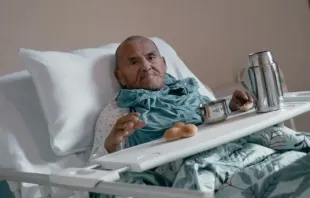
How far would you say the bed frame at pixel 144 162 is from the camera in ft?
2.82

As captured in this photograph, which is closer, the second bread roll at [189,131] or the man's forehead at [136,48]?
the second bread roll at [189,131]

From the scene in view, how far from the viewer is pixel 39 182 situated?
108cm

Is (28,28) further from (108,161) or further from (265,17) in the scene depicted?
(265,17)

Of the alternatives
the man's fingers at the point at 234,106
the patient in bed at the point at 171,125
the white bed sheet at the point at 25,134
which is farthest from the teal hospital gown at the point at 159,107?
the white bed sheet at the point at 25,134

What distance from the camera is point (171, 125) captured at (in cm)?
135

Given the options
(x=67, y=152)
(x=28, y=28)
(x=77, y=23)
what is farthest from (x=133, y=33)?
(x=67, y=152)

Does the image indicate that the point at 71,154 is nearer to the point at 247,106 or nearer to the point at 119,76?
the point at 119,76

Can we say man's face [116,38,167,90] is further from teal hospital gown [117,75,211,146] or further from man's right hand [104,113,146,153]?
man's right hand [104,113,146,153]

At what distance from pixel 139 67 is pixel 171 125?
240 mm

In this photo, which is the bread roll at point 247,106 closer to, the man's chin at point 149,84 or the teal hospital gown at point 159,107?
the teal hospital gown at point 159,107

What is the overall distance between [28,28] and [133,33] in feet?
1.54

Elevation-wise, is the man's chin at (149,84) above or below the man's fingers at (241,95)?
above

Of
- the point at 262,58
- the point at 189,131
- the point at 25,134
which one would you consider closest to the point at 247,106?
the point at 262,58

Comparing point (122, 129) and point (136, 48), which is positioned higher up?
point (136, 48)
